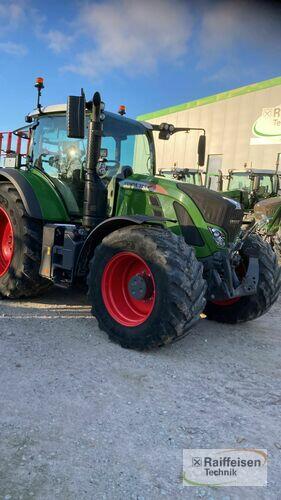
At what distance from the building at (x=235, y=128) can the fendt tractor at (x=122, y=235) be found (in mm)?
12674

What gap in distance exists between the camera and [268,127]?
17547mm

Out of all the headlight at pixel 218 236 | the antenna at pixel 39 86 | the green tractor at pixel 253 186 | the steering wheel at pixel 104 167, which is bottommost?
the headlight at pixel 218 236

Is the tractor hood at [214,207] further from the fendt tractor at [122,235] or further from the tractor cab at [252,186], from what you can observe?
the tractor cab at [252,186]

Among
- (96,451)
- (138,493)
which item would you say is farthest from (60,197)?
(138,493)

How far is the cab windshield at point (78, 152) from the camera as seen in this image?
492cm

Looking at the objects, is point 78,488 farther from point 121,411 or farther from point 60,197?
point 60,197

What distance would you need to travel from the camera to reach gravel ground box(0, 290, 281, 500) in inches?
87.8

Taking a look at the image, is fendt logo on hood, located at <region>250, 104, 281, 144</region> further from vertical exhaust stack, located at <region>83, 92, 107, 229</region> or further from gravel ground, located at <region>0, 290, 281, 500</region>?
gravel ground, located at <region>0, 290, 281, 500</region>

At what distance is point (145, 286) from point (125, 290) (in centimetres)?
41

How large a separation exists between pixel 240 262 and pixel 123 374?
1947mm

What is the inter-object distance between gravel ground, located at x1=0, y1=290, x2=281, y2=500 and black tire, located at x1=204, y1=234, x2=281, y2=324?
30 centimetres

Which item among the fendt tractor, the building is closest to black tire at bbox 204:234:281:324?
the fendt tractor

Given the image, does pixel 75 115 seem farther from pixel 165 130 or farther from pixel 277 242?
pixel 277 242

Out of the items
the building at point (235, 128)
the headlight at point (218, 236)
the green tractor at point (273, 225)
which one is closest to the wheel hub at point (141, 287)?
the headlight at point (218, 236)
